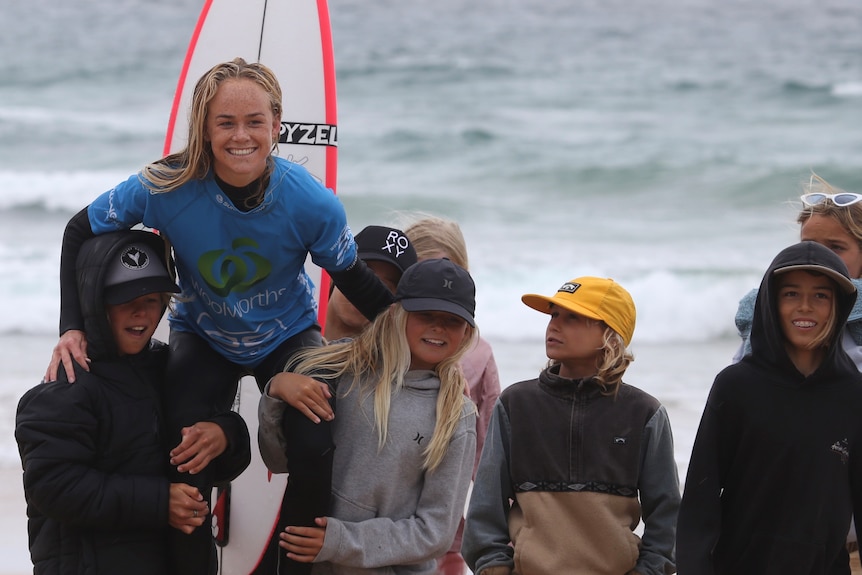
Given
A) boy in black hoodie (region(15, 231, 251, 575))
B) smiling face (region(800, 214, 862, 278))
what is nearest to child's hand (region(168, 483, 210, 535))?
boy in black hoodie (region(15, 231, 251, 575))

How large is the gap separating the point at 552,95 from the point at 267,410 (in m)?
15.7

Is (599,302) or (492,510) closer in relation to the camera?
(492,510)

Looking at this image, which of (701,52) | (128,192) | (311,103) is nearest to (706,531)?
(128,192)

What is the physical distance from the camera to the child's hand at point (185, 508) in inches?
94.3

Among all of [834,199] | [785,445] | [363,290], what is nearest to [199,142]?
[363,290]

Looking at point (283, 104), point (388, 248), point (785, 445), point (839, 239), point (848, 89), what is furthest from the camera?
point (848, 89)

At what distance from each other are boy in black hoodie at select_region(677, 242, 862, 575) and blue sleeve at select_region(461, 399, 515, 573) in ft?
1.33

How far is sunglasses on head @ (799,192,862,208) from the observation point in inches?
117

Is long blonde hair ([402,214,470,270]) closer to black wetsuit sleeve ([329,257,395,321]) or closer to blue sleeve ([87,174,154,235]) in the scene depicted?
black wetsuit sleeve ([329,257,395,321])

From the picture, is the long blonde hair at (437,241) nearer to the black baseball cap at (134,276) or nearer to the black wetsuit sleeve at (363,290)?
the black wetsuit sleeve at (363,290)

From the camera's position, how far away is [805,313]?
2402 mm

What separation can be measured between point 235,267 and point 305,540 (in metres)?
0.72

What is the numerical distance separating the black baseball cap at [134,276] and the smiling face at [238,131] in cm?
30

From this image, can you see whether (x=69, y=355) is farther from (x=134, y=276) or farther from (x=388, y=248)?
(x=388, y=248)
